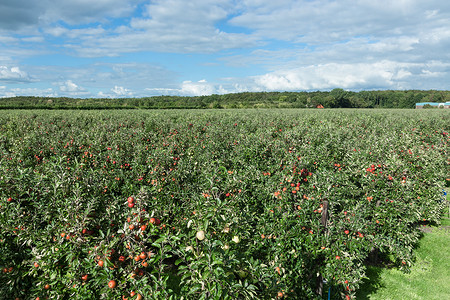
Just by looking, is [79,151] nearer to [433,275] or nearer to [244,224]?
[244,224]

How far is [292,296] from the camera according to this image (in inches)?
169

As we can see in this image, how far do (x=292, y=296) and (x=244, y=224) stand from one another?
155 centimetres

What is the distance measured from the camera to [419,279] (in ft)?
19.9

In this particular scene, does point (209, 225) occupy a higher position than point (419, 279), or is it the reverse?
point (209, 225)

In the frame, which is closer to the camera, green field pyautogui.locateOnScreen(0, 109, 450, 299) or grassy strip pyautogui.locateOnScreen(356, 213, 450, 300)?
green field pyautogui.locateOnScreen(0, 109, 450, 299)

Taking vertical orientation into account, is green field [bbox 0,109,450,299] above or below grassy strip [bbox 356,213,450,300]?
above

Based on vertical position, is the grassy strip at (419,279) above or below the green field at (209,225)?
below

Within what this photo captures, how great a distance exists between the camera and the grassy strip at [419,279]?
5.59 metres

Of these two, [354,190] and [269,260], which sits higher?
[354,190]

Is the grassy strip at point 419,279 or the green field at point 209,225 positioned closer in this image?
the green field at point 209,225

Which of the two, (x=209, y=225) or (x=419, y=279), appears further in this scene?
(x=419, y=279)

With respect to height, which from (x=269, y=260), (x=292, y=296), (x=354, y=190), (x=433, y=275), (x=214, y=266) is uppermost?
(x=214, y=266)

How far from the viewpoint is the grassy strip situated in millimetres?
5590

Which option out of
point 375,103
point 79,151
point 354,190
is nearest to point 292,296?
point 354,190
